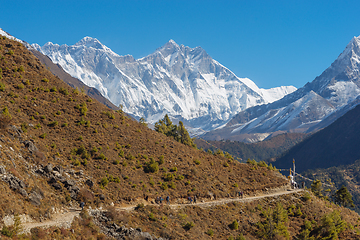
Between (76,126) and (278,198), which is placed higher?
(76,126)

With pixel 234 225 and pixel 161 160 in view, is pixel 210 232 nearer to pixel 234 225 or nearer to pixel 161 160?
pixel 234 225

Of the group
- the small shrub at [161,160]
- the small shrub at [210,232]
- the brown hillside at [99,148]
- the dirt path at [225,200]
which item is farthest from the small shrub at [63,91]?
the small shrub at [210,232]

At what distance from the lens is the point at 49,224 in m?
33.6

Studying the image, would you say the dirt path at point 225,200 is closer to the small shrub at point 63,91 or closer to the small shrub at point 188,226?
the small shrub at point 188,226

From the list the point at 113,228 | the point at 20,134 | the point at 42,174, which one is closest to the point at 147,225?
the point at 113,228

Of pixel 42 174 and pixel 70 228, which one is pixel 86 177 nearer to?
pixel 42 174

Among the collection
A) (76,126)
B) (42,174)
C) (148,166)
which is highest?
(76,126)

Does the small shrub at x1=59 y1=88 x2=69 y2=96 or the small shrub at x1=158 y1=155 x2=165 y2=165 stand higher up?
the small shrub at x1=59 y1=88 x2=69 y2=96

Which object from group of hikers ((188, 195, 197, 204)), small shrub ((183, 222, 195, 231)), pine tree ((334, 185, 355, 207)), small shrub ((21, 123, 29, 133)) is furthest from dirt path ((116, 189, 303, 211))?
pine tree ((334, 185, 355, 207))

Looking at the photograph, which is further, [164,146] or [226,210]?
[164,146]

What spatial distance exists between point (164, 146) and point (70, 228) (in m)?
35.3

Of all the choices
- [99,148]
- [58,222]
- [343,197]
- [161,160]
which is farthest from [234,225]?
[343,197]

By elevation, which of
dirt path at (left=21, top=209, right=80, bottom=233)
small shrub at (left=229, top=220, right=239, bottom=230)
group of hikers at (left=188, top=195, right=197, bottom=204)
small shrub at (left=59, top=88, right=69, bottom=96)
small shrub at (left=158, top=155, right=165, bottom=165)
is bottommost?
dirt path at (left=21, top=209, right=80, bottom=233)

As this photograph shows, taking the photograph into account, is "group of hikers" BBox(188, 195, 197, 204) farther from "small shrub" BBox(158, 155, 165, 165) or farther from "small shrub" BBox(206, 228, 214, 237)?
"small shrub" BBox(158, 155, 165, 165)
